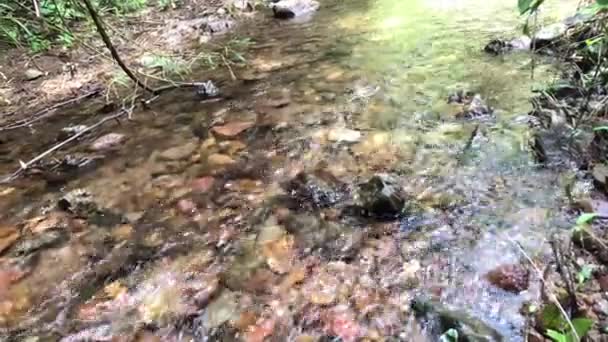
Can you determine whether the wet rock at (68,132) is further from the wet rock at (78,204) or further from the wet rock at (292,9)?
the wet rock at (292,9)

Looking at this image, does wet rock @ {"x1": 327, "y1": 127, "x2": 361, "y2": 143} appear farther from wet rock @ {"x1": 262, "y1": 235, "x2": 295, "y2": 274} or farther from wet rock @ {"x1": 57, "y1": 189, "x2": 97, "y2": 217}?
wet rock @ {"x1": 57, "y1": 189, "x2": 97, "y2": 217}

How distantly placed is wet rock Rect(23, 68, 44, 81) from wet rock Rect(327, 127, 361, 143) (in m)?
3.28

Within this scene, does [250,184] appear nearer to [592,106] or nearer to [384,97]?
[384,97]

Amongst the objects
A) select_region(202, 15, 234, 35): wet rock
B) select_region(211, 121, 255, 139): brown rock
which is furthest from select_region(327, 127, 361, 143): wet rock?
select_region(202, 15, 234, 35): wet rock

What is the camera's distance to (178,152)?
3.23 metres

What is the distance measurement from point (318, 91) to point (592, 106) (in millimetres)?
1934

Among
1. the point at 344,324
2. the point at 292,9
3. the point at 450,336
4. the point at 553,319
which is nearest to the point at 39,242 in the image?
the point at 344,324

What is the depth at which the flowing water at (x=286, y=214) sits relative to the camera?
188 centimetres

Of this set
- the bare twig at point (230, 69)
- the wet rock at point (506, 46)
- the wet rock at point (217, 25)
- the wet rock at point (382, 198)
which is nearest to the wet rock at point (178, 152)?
the wet rock at point (382, 198)

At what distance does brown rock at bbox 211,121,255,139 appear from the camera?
341cm

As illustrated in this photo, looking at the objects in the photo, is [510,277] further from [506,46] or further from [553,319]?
[506,46]

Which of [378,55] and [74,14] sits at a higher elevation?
[74,14]

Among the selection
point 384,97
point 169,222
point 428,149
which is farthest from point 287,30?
point 169,222

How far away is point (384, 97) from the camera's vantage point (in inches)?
145
